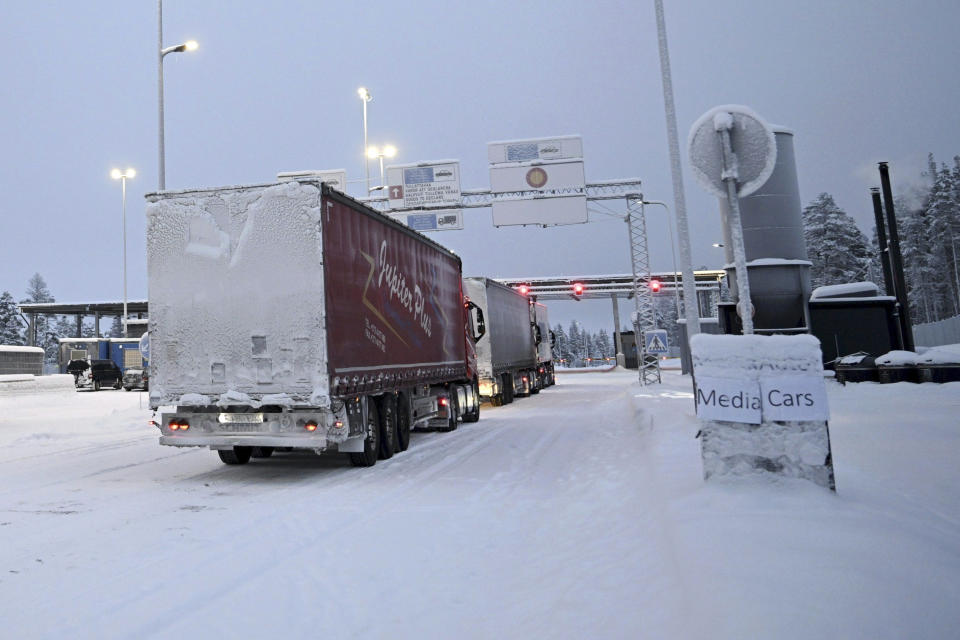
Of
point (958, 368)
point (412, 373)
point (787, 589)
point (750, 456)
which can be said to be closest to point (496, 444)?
point (412, 373)

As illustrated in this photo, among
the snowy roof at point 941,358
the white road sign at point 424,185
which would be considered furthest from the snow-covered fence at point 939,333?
the white road sign at point 424,185

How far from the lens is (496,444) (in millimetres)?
12367

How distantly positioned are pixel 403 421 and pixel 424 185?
17.8 m

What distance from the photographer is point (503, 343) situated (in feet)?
75.6

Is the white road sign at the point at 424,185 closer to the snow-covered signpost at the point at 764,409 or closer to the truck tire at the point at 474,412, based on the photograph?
the truck tire at the point at 474,412

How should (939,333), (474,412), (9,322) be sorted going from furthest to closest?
1. (9,322)
2. (939,333)
3. (474,412)

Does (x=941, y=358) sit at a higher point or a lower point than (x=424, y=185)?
lower

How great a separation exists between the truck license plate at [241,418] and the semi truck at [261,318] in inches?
0.5

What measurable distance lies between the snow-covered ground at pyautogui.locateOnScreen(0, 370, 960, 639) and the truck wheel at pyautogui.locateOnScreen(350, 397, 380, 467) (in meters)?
0.23

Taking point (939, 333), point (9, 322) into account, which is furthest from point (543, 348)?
point (9, 322)

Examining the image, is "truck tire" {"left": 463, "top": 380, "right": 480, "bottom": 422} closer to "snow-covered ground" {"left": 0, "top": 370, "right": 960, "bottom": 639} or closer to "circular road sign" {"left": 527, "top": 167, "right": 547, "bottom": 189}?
"snow-covered ground" {"left": 0, "top": 370, "right": 960, "bottom": 639}

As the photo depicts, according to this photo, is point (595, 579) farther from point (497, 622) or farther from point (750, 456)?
point (750, 456)

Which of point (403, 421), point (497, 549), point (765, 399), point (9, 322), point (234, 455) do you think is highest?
point (9, 322)

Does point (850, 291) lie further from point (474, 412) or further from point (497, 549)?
point (497, 549)
